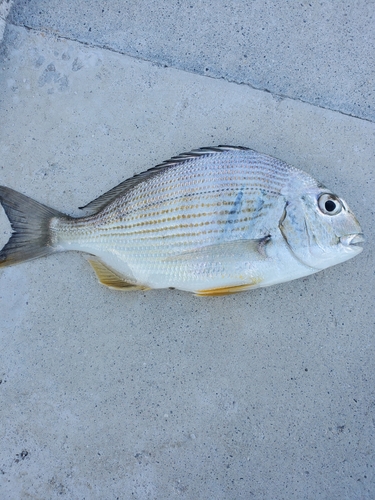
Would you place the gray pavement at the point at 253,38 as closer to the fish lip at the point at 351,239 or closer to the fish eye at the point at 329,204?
the fish eye at the point at 329,204

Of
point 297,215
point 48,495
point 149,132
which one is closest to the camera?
point 297,215

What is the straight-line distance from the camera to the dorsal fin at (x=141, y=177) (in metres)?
1.87

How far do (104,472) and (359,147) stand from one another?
2.09 meters

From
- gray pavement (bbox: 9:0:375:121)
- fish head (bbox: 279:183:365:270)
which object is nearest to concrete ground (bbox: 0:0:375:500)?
gray pavement (bbox: 9:0:375:121)

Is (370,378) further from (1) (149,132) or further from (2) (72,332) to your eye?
(1) (149,132)

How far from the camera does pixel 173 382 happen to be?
2047mm

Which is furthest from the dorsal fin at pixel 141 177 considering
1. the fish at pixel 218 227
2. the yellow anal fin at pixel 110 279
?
the yellow anal fin at pixel 110 279

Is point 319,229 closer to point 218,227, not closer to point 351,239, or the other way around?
point 351,239

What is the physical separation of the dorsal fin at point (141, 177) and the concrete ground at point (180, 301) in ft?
0.54

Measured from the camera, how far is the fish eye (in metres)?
1.79

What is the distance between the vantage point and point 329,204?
1.80 meters

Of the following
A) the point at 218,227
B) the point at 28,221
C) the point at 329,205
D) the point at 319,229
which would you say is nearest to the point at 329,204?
the point at 329,205

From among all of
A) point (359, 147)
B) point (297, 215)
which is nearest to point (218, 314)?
point (297, 215)

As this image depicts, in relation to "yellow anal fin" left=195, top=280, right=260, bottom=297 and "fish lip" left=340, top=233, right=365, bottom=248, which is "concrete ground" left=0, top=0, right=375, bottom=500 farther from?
"fish lip" left=340, top=233, right=365, bottom=248
